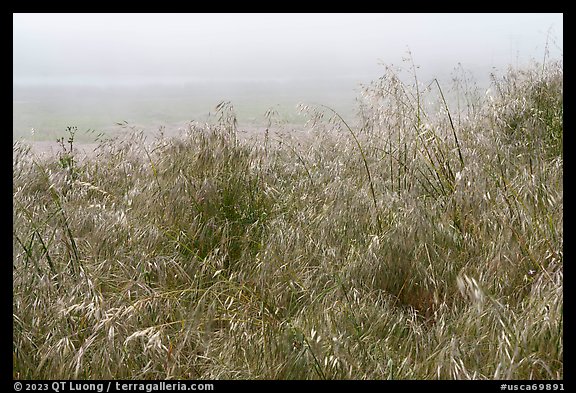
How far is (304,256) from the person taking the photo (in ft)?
8.68

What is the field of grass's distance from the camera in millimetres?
1937

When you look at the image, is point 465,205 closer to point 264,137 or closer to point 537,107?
point 264,137

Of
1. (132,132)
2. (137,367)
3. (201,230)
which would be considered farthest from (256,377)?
(132,132)

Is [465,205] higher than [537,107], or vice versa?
[537,107]

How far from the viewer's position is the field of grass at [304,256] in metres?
1.94

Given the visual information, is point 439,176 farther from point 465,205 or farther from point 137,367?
point 137,367

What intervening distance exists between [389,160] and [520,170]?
0.76 metres
